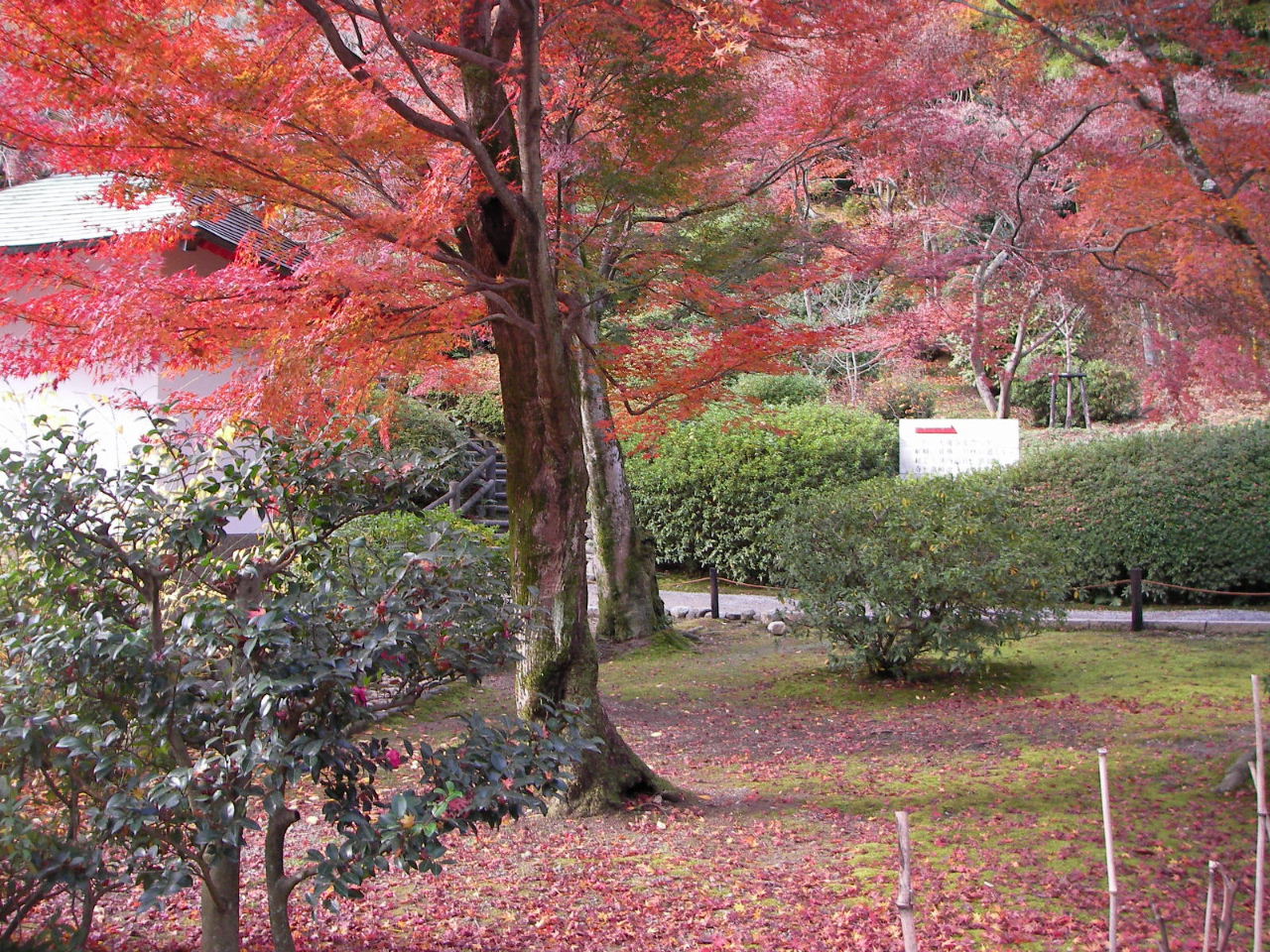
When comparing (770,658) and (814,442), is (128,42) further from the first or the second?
(814,442)

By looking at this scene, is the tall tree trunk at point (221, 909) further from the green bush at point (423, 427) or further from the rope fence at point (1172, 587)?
the green bush at point (423, 427)

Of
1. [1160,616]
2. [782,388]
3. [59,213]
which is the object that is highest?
[59,213]

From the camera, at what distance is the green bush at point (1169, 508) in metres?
12.3

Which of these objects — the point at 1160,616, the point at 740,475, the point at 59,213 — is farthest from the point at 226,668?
the point at 740,475

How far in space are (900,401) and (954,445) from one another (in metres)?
5.82

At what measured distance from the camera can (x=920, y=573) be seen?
8.48 metres

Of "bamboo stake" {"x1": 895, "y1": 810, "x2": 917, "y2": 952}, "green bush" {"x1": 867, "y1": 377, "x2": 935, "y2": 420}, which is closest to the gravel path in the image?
"green bush" {"x1": 867, "y1": 377, "x2": 935, "y2": 420}

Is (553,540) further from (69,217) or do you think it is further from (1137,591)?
(69,217)

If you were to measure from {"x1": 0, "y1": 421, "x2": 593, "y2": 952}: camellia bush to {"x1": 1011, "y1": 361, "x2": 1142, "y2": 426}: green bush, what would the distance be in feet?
64.2

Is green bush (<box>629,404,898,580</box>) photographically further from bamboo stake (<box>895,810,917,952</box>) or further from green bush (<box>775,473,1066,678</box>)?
bamboo stake (<box>895,810,917,952</box>)

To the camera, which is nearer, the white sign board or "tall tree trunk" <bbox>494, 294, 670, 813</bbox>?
"tall tree trunk" <bbox>494, 294, 670, 813</bbox>

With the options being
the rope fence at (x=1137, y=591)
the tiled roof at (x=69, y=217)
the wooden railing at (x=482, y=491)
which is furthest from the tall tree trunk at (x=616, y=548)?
the wooden railing at (x=482, y=491)

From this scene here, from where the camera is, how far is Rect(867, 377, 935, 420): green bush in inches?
813

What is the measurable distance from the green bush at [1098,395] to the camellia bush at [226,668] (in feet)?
Answer: 64.2
